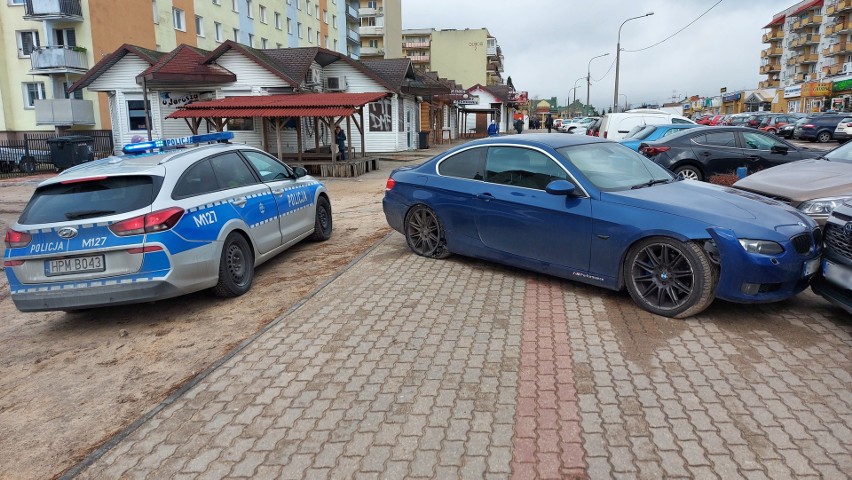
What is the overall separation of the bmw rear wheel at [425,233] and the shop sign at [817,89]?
2786 inches

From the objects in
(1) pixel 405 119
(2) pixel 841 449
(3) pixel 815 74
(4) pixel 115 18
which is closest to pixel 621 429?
(2) pixel 841 449

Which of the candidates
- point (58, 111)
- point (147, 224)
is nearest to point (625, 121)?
point (147, 224)

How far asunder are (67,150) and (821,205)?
79.5 feet

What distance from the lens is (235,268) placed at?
5.88 meters

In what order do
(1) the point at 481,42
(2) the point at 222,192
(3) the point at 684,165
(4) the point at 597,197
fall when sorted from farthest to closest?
(1) the point at 481,42 → (3) the point at 684,165 → (2) the point at 222,192 → (4) the point at 597,197

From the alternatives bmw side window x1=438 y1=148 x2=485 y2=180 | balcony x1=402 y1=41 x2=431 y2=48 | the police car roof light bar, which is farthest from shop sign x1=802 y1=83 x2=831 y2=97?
the police car roof light bar

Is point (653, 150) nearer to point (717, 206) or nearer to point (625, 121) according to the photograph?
point (717, 206)

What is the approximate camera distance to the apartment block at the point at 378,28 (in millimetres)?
73125

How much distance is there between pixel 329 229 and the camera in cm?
859

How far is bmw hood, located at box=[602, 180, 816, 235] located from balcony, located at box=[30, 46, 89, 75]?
35734mm

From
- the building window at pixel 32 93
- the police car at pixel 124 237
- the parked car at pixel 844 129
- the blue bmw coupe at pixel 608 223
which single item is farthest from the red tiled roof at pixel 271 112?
the parked car at pixel 844 129

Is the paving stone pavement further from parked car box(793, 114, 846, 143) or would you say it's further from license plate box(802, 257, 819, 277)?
parked car box(793, 114, 846, 143)

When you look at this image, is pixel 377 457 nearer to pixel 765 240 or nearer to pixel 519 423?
pixel 519 423

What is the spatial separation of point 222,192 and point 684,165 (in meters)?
9.01
